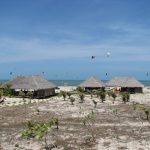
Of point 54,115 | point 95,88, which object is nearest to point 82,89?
point 95,88

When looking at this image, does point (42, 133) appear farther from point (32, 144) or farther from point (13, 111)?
Answer: point (13, 111)

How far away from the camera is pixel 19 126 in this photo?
3125 cm

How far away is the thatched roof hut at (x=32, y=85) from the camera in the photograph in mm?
56434

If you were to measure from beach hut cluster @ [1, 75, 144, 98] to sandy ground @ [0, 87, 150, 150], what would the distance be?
11348 millimetres

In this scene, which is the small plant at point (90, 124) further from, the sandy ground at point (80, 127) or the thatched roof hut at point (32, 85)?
the thatched roof hut at point (32, 85)

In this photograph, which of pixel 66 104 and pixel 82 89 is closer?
pixel 66 104

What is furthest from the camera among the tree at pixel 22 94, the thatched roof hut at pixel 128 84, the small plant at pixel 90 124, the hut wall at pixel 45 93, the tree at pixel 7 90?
the thatched roof hut at pixel 128 84

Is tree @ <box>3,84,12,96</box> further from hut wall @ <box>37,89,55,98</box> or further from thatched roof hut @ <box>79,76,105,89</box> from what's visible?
thatched roof hut @ <box>79,76,105,89</box>

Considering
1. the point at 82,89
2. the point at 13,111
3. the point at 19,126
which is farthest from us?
the point at 82,89

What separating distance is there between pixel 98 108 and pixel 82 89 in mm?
22446

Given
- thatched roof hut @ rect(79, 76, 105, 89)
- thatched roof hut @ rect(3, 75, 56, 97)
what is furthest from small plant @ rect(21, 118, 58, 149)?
thatched roof hut @ rect(79, 76, 105, 89)

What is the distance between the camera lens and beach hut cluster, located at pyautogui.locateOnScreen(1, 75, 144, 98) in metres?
56.8

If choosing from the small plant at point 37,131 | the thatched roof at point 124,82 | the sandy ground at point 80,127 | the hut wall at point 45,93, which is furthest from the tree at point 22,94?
the small plant at point 37,131

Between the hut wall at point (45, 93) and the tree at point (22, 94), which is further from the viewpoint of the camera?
the hut wall at point (45, 93)
